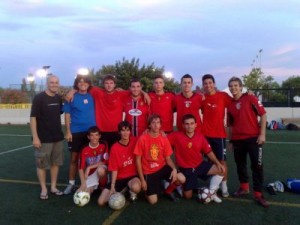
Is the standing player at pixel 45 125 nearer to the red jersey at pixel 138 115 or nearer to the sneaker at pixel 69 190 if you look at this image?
the sneaker at pixel 69 190

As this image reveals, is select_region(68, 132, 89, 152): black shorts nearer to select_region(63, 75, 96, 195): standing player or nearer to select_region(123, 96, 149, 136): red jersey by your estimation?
select_region(63, 75, 96, 195): standing player

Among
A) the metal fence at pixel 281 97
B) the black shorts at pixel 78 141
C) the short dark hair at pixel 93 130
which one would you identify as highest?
the metal fence at pixel 281 97

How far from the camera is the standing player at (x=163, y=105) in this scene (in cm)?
605

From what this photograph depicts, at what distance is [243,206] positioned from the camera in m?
5.18

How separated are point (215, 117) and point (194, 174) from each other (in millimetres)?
1010

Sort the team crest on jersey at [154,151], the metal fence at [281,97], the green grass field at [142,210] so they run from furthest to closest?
the metal fence at [281,97] → the team crest on jersey at [154,151] → the green grass field at [142,210]

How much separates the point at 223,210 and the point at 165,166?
1130 mm

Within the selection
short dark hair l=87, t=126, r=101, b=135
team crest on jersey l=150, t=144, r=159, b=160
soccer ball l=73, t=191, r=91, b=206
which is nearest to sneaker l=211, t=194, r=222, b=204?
team crest on jersey l=150, t=144, r=159, b=160

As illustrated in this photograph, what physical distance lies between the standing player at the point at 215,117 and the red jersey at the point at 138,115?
1.00 metres

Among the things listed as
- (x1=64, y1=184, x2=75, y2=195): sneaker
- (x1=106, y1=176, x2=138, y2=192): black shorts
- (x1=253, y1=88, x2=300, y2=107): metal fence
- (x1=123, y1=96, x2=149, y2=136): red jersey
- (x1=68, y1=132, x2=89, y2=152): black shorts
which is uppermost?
(x1=253, y1=88, x2=300, y2=107): metal fence

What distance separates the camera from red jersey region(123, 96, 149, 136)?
6.03 m

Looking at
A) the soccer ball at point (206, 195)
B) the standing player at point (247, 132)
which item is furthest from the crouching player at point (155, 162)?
the standing player at point (247, 132)

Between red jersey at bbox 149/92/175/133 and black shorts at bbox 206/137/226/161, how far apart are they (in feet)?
2.42

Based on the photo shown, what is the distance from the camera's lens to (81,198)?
5277 mm
